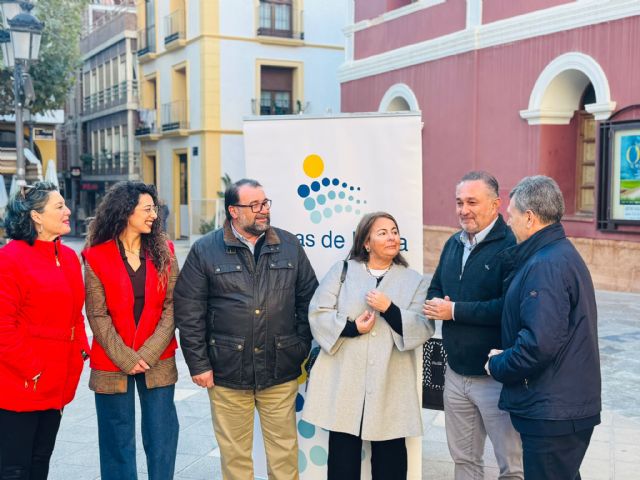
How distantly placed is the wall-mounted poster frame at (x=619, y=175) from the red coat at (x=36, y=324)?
9.54m

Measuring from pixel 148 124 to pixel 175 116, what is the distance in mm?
2589

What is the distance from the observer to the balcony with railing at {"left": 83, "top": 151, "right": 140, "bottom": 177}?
32156 millimetres

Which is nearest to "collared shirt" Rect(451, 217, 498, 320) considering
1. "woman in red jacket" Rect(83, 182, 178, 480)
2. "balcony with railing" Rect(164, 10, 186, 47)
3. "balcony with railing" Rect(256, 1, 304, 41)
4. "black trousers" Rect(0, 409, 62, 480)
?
"woman in red jacket" Rect(83, 182, 178, 480)

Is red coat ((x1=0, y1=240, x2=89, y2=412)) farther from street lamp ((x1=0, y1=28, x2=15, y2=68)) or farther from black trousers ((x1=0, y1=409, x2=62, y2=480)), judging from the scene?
street lamp ((x1=0, y1=28, x2=15, y2=68))

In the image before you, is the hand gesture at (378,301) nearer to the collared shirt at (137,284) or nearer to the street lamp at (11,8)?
the collared shirt at (137,284)

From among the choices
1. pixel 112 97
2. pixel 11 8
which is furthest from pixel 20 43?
pixel 112 97

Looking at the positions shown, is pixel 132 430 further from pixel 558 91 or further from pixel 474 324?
pixel 558 91

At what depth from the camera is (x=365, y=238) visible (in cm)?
388

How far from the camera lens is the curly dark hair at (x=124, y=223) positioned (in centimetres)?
388

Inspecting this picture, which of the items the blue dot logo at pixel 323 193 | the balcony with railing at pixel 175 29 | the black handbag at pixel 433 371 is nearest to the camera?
the black handbag at pixel 433 371

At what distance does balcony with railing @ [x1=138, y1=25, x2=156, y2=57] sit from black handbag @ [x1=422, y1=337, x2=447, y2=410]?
1094 inches

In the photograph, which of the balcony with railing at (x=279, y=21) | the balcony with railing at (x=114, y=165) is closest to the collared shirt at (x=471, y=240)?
the balcony with railing at (x=279, y=21)

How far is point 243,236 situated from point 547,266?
1.61 m

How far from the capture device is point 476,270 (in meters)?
3.67
